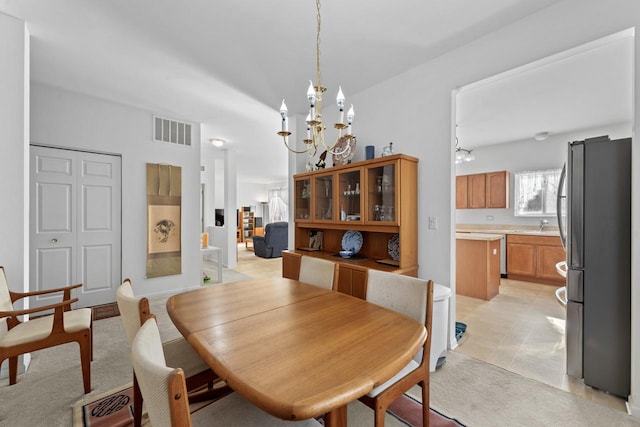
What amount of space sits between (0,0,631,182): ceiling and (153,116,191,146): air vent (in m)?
0.27

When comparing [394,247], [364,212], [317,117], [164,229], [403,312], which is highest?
[317,117]

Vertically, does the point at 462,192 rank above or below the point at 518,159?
below

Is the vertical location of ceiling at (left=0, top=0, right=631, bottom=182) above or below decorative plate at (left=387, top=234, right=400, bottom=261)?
above

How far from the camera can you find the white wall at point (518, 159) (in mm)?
4582

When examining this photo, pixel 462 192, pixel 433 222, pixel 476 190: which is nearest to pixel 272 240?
pixel 462 192

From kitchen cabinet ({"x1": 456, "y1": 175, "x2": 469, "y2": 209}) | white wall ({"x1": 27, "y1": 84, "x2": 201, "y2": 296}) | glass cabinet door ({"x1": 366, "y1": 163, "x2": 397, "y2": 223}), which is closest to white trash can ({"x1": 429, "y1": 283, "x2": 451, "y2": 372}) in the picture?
glass cabinet door ({"x1": 366, "y1": 163, "x2": 397, "y2": 223})

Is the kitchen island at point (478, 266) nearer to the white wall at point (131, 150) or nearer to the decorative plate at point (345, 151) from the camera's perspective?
the decorative plate at point (345, 151)

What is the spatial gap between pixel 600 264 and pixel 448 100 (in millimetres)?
1713

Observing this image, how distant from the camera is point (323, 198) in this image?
344cm

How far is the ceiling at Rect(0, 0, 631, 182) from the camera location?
81.7 inches

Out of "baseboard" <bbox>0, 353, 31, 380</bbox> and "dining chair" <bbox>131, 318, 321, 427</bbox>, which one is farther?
"baseboard" <bbox>0, 353, 31, 380</bbox>

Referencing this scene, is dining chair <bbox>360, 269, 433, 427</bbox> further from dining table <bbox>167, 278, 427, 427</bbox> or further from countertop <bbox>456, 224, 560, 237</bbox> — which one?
countertop <bbox>456, 224, 560, 237</bbox>

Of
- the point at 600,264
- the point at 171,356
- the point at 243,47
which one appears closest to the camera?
the point at 171,356

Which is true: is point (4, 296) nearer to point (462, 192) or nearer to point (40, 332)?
point (40, 332)
